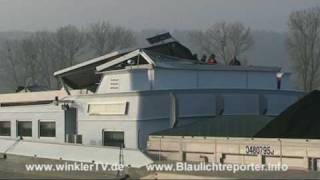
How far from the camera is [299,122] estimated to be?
20422 millimetres

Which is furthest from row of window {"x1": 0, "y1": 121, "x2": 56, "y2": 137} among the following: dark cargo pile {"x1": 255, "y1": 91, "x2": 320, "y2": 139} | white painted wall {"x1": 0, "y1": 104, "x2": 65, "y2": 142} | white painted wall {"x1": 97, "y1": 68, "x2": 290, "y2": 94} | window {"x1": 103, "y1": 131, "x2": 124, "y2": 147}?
dark cargo pile {"x1": 255, "y1": 91, "x2": 320, "y2": 139}

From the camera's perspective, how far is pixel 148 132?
27422mm

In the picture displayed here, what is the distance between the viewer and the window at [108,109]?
27.8 metres

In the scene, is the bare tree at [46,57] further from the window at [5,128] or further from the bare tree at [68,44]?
the window at [5,128]

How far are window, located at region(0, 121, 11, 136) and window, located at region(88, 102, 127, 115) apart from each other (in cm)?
769

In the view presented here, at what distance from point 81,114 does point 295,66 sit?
7439 centimetres

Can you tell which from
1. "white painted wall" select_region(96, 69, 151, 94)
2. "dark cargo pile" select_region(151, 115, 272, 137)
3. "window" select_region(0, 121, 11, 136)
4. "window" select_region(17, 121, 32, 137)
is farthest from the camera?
"window" select_region(0, 121, 11, 136)

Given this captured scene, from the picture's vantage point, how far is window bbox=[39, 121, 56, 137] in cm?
3222

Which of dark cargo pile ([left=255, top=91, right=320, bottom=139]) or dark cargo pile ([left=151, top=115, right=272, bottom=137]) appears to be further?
dark cargo pile ([left=151, top=115, right=272, bottom=137])

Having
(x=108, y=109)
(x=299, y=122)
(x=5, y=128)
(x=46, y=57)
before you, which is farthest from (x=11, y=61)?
(x=299, y=122)

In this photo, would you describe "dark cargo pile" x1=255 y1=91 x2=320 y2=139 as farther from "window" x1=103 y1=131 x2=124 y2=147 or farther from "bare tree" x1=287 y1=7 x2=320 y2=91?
"bare tree" x1=287 y1=7 x2=320 y2=91

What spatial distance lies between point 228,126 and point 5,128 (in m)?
14.9

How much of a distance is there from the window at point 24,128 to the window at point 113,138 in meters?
6.29

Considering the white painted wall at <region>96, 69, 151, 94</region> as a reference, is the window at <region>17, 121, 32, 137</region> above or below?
below
